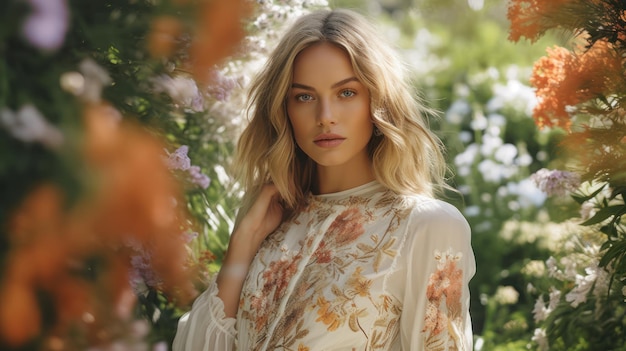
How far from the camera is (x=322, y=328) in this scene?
209 centimetres

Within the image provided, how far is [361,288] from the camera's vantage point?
2.11 metres

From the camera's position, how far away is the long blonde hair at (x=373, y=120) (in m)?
2.29

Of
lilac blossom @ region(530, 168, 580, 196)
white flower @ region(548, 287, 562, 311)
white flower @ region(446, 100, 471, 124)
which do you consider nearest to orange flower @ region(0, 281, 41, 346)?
lilac blossom @ region(530, 168, 580, 196)

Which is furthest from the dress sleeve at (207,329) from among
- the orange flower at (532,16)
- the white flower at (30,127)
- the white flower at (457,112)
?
the white flower at (457,112)

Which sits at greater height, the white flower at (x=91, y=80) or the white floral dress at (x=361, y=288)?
the white flower at (x=91, y=80)

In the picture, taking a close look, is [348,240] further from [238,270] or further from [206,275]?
[206,275]

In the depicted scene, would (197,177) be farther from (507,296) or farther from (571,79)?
(507,296)

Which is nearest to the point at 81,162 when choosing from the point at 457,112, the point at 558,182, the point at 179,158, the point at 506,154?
the point at 179,158

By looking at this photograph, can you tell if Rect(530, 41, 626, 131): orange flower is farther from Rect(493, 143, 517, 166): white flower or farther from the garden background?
Rect(493, 143, 517, 166): white flower

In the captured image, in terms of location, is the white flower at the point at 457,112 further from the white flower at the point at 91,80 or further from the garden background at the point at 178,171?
the white flower at the point at 91,80

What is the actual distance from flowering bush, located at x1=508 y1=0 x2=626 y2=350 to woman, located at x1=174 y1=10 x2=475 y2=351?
1.23 ft

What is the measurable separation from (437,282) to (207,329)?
726 mm

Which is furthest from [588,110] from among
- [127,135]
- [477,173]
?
[477,173]

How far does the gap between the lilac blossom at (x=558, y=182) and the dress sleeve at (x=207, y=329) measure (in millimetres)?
1059
